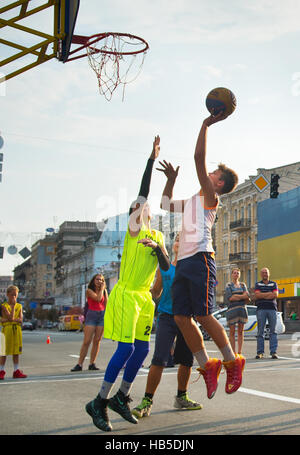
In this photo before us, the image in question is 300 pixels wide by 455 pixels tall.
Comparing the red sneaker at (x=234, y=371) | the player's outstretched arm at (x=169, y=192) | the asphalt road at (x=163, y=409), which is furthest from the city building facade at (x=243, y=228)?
the red sneaker at (x=234, y=371)

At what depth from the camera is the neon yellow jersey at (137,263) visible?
5.79 m

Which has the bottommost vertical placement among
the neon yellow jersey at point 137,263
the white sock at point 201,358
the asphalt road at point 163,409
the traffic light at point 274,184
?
the asphalt road at point 163,409

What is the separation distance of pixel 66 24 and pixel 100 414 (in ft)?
22.7

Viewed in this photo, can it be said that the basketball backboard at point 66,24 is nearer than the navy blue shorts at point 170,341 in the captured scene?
No

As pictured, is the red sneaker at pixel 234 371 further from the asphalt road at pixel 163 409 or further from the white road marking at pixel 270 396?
the white road marking at pixel 270 396

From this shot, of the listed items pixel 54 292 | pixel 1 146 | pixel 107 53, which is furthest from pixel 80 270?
pixel 107 53

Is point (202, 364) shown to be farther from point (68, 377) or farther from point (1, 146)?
point (1, 146)

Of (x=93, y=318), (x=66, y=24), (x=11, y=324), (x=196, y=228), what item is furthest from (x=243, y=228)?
(x=196, y=228)

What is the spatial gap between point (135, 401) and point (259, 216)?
57841mm

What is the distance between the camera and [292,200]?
58000 mm

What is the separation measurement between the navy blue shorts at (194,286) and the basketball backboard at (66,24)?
5715mm

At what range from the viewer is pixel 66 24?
10.5m

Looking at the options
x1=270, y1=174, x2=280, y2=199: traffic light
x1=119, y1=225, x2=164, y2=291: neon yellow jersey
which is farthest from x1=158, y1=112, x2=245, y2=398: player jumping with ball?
x1=270, y1=174, x2=280, y2=199: traffic light

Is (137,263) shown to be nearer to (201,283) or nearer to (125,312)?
(125,312)
